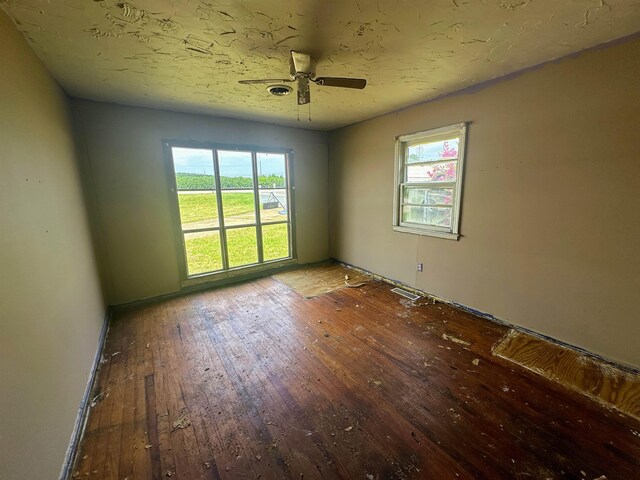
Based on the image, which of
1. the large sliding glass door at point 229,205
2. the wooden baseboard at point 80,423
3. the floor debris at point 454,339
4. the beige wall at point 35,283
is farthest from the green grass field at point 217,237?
the floor debris at point 454,339

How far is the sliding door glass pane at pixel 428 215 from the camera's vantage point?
125 inches

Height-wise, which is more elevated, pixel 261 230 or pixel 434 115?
pixel 434 115

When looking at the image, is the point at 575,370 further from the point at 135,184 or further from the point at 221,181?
the point at 135,184

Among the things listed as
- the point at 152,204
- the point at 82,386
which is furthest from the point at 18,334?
the point at 152,204

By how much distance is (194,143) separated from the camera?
3488 millimetres

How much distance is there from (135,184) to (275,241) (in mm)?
2142

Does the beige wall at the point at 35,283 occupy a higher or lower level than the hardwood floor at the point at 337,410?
higher

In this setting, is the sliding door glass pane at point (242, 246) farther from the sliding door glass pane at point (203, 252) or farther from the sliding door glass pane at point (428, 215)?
the sliding door glass pane at point (428, 215)

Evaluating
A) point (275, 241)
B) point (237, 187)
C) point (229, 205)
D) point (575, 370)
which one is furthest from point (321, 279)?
point (575, 370)

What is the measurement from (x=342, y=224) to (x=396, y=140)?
179cm

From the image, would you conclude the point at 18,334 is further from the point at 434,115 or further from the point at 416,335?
the point at 434,115

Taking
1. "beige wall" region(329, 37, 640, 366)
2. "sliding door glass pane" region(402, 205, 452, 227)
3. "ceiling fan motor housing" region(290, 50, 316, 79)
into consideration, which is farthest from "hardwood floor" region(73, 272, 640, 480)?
"ceiling fan motor housing" region(290, 50, 316, 79)

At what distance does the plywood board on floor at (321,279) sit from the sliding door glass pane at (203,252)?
1010 millimetres

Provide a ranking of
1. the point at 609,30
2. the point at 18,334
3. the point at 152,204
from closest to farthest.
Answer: the point at 18,334
the point at 609,30
the point at 152,204
